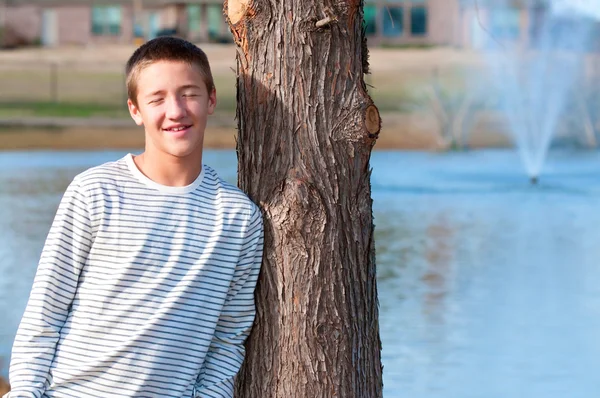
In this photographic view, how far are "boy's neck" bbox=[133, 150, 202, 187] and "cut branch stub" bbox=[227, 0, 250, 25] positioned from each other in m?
0.39

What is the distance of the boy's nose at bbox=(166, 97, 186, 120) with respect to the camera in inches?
91.8

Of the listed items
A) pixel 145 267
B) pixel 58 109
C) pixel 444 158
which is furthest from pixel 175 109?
pixel 58 109

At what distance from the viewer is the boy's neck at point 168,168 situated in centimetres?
237

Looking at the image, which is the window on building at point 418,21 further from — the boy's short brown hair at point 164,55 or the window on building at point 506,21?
the boy's short brown hair at point 164,55

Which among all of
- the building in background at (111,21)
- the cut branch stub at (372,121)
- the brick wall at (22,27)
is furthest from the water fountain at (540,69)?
the cut branch stub at (372,121)

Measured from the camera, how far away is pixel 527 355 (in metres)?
5.46

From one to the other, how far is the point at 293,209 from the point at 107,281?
437mm

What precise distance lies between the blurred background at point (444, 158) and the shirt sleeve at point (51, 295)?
34.9 inches

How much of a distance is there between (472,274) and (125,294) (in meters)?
5.25

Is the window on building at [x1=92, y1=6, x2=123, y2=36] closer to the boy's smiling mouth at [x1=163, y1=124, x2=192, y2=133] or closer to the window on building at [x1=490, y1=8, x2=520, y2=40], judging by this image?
the window on building at [x1=490, y1=8, x2=520, y2=40]

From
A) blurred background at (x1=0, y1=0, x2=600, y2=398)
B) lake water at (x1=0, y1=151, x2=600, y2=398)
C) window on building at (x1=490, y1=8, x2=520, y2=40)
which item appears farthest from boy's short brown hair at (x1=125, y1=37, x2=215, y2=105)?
window on building at (x1=490, y1=8, x2=520, y2=40)

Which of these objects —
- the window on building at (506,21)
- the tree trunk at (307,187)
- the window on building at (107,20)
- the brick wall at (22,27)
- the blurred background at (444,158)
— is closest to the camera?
the tree trunk at (307,187)

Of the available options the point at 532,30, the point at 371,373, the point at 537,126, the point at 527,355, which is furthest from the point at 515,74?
the point at 371,373

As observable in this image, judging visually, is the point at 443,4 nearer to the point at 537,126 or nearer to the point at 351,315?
the point at 537,126
